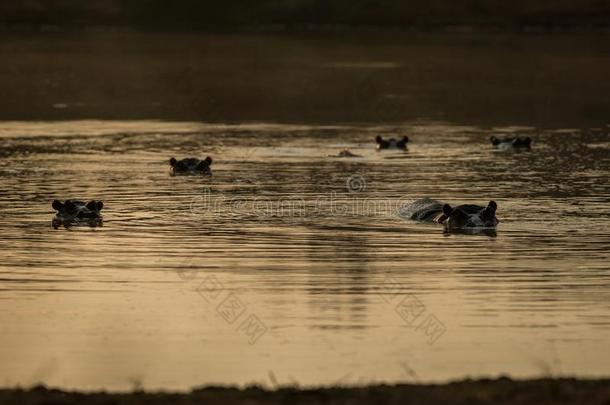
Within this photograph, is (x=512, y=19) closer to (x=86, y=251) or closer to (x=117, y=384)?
(x=86, y=251)

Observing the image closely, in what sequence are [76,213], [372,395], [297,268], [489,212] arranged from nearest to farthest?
[372,395] → [297,268] → [489,212] → [76,213]

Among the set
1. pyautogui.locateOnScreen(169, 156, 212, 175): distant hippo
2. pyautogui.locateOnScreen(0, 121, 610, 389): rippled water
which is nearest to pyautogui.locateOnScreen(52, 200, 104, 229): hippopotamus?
pyautogui.locateOnScreen(0, 121, 610, 389): rippled water

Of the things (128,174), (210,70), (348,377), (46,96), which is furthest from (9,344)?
(210,70)

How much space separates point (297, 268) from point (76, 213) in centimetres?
591

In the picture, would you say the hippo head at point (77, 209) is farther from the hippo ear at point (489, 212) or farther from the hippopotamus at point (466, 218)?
the hippo ear at point (489, 212)

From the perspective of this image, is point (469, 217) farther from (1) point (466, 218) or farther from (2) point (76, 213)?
(2) point (76, 213)

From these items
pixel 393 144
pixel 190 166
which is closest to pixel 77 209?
pixel 190 166

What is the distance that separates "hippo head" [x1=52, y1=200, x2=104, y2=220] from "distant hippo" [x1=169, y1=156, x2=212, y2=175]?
744 cm

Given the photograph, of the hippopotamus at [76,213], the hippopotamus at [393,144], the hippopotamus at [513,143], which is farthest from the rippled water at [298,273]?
the hippopotamus at [393,144]

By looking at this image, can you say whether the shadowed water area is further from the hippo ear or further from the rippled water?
the hippo ear

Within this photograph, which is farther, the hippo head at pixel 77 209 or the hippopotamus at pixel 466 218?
the hippo head at pixel 77 209

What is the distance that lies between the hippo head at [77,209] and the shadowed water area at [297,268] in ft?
1.04

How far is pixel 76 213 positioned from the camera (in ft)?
85.5

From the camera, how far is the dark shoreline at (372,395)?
12.9 meters
